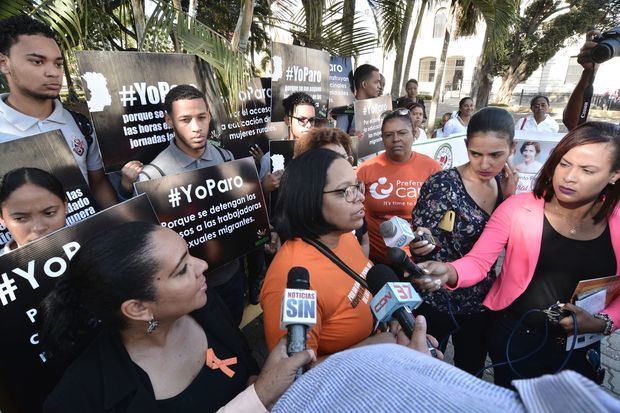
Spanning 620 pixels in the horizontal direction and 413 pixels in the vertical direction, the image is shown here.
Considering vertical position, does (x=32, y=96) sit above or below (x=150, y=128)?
above

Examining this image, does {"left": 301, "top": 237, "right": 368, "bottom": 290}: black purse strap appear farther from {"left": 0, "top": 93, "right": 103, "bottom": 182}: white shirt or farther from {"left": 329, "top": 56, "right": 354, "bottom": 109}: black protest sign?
{"left": 329, "top": 56, "right": 354, "bottom": 109}: black protest sign

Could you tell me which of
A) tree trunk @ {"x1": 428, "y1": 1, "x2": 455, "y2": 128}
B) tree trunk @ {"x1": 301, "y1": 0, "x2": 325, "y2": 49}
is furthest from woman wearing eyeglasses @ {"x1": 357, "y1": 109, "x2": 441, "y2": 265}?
tree trunk @ {"x1": 428, "y1": 1, "x2": 455, "y2": 128}

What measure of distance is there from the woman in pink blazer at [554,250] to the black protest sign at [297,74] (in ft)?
8.65

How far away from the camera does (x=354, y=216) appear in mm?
1646

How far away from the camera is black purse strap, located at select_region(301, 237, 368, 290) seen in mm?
1549

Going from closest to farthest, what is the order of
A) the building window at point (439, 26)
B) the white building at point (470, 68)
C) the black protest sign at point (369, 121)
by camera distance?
1. the black protest sign at point (369, 121)
2. the white building at point (470, 68)
3. the building window at point (439, 26)

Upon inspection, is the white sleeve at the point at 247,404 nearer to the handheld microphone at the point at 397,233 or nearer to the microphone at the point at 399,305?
the microphone at the point at 399,305

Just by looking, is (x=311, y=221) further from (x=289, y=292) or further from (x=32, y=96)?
(x=32, y=96)

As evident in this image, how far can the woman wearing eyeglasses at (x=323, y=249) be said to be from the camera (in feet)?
4.82

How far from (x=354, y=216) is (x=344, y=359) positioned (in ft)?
3.71

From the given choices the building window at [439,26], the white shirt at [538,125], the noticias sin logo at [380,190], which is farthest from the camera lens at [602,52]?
the building window at [439,26]

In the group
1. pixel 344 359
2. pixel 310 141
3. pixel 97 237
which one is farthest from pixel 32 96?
pixel 344 359

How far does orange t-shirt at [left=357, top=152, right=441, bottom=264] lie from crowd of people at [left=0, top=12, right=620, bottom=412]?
66 mm

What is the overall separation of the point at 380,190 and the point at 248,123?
1.57 m
